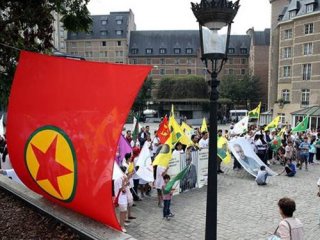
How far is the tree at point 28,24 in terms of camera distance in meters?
6.75

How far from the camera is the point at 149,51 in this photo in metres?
82.1

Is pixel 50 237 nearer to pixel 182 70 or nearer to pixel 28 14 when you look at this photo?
pixel 28 14

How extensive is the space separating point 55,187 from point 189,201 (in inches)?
238

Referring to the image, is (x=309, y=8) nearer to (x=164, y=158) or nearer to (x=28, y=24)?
(x=164, y=158)

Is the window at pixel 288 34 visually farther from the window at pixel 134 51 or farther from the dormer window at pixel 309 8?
the window at pixel 134 51

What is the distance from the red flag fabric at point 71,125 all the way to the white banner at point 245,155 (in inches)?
405

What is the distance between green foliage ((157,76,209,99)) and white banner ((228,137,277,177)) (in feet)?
181

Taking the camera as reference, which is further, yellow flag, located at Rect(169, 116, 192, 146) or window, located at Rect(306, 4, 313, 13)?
window, located at Rect(306, 4, 313, 13)

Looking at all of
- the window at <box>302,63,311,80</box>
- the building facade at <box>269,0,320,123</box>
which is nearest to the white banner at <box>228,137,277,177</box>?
the building facade at <box>269,0,320,123</box>

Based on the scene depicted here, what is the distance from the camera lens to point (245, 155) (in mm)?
14961

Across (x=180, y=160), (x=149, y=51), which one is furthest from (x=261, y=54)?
(x=180, y=160)

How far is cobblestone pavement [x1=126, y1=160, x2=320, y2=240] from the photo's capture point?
8320mm

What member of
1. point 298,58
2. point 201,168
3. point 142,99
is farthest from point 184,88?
point 201,168

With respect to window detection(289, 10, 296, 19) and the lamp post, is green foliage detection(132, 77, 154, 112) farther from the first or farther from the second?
the lamp post
